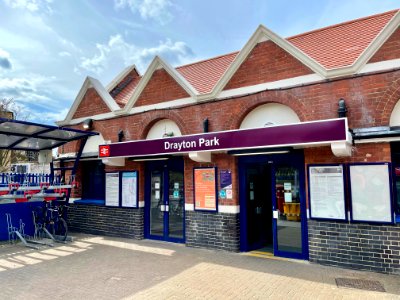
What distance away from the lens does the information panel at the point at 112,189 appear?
9992 millimetres

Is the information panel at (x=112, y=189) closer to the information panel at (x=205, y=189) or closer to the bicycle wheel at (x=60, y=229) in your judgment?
the bicycle wheel at (x=60, y=229)

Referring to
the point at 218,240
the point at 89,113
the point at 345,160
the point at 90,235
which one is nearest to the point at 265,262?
the point at 218,240

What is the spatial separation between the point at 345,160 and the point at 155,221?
5.85 metres

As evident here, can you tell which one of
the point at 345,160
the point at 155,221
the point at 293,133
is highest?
the point at 293,133

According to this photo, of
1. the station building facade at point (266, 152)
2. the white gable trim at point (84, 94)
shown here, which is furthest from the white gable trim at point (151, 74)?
the white gable trim at point (84, 94)

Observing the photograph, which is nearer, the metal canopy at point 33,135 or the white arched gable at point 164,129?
the metal canopy at point 33,135

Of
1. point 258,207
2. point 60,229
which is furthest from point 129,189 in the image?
point 258,207

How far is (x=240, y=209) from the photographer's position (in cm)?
787

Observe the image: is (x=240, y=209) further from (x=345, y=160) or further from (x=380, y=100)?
(x=380, y=100)

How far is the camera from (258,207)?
845cm

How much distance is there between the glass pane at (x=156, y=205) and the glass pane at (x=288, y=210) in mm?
3717

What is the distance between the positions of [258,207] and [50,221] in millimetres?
6771

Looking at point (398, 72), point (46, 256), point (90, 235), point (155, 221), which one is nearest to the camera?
point (398, 72)

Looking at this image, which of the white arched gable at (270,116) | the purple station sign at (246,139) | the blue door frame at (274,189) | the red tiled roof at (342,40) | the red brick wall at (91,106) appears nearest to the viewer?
the purple station sign at (246,139)
